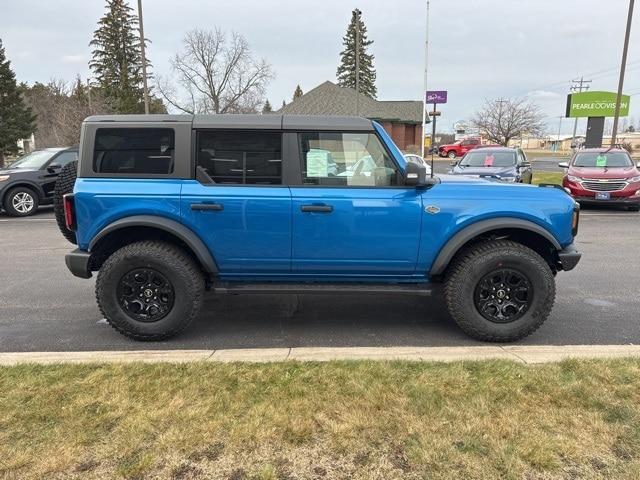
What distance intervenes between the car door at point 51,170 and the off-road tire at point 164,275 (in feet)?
29.5

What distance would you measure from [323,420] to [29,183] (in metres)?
11.5

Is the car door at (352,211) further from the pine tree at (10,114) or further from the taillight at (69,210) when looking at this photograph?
the pine tree at (10,114)

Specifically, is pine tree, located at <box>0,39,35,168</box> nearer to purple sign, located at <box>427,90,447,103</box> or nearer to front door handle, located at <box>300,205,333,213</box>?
purple sign, located at <box>427,90,447,103</box>

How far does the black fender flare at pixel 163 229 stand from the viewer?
3.79m

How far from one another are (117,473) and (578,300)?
4.82 meters

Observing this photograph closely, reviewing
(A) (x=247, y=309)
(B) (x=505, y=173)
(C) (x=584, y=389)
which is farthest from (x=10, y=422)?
(B) (x=505, y=173)

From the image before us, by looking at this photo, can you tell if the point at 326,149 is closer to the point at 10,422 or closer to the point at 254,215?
the point at 254,215

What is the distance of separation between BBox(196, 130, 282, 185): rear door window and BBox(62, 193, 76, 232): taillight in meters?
1.08

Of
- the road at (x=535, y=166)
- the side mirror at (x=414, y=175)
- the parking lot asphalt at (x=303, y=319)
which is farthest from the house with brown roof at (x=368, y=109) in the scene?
the side mirror at (x=414, y=175)

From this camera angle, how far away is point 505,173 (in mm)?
11859

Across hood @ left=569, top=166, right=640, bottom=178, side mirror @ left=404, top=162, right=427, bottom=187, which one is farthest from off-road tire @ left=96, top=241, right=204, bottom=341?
hood @ left=569, top=166, right=640, bottom=178

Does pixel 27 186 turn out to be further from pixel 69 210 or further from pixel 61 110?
pixel 61 110

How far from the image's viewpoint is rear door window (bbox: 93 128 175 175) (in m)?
3.86

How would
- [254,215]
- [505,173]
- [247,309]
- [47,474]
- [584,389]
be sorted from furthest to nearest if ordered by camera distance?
[505,173]
[247,309]
[254,215]
[584,389]
[47,474]
